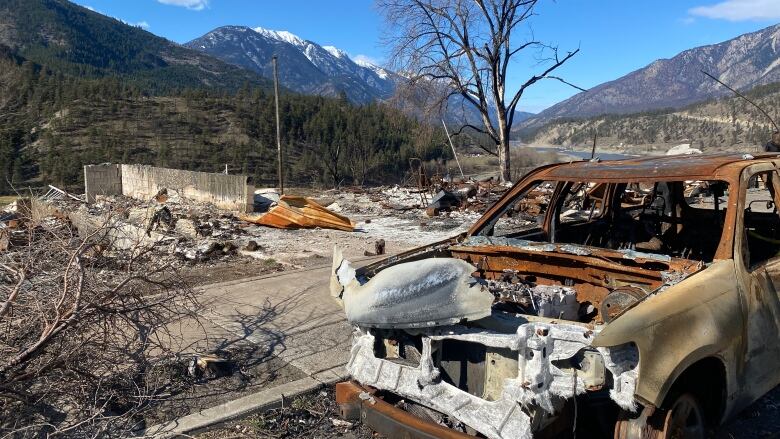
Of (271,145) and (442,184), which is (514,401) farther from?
Answer: (271,145)

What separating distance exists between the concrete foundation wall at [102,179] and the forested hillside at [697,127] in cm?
5052

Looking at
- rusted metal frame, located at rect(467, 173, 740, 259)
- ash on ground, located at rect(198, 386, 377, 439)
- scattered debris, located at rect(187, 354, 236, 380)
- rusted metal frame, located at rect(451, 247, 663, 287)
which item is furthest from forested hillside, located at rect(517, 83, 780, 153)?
ash on ground, located at rect(198, 386, 377, 439)

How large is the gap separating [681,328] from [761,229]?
285 cm

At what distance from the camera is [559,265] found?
4.11 metres

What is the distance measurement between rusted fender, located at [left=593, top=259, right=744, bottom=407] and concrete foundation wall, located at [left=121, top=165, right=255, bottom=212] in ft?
41.5

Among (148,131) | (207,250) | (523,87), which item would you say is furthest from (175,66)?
(207,250)

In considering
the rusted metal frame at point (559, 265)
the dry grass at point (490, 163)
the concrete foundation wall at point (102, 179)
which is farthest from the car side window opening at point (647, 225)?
the dry grass at point (490, 163)

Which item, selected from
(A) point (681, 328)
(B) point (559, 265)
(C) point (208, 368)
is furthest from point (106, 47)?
(A) point (681, 328)

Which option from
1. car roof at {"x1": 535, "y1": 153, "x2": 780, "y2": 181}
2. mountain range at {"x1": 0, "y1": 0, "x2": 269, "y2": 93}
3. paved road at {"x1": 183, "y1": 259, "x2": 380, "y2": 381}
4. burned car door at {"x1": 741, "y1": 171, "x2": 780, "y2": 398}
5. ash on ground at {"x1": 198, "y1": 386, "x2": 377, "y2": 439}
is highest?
mountain range at {"x1": 0, "y1": 0, "x2": 269, "y2": 93}

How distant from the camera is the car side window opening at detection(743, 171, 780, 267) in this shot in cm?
367

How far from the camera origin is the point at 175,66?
149 m

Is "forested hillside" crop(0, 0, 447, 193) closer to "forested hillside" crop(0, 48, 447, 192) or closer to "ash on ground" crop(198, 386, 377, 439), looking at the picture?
"forested hillside" crop(0, 48, 447, 192)

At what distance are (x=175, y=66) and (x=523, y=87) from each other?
460ft

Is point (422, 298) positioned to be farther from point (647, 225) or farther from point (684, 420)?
point (647, 225)
